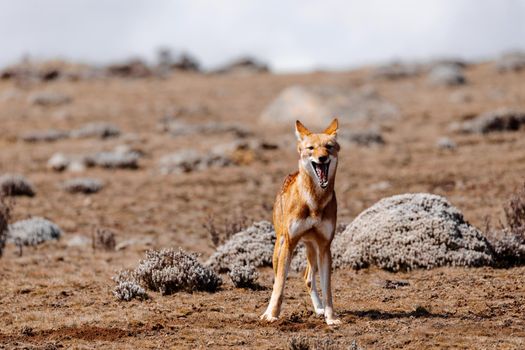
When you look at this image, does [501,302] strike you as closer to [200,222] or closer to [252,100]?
[200,222]

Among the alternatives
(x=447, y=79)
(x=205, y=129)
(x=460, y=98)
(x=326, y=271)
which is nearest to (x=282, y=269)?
(x=326, y=271)

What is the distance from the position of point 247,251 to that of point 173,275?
2.06 meters

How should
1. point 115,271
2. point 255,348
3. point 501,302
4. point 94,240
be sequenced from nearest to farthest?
point 255,348
point 501,302
point 115,271
point 94,240

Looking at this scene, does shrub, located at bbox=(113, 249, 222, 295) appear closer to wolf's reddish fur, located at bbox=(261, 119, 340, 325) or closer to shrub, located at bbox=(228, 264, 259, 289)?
shrub, located at bbox=(228, 264, 259, 289)

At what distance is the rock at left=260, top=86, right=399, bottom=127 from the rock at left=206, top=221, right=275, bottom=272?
1720cm

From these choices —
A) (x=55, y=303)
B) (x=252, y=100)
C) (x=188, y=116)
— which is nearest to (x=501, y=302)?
(x=55, y=303)

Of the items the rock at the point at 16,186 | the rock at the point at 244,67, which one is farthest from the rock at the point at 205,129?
the rock at the point at 244,67

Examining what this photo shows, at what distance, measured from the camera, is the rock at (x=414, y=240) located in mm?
10898

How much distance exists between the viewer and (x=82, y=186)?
64.6 ft

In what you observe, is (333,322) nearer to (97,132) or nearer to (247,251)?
(247,251)

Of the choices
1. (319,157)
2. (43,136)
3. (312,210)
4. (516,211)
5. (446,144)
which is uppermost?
(43,136)

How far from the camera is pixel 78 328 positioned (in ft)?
27.7

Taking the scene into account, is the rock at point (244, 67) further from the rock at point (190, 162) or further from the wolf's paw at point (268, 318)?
the wolf's paw at point (268, 318)

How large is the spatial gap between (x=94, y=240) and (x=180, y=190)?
5642mm
